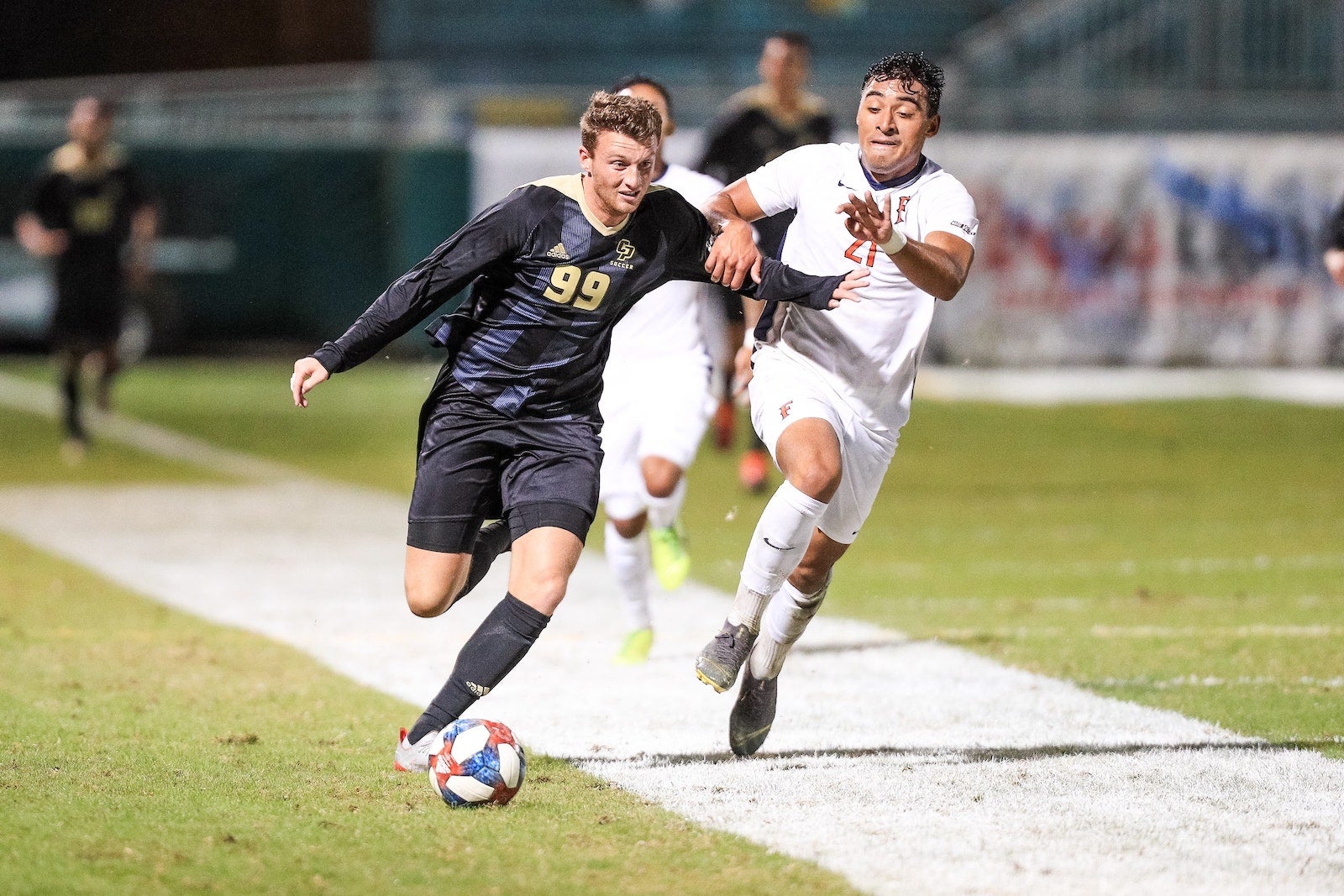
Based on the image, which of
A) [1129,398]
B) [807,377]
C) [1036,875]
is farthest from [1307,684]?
[1129,398]

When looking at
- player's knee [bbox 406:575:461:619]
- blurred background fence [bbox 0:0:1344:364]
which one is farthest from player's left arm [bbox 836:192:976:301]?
blurred background fence [bbox 0:0:1344:364]

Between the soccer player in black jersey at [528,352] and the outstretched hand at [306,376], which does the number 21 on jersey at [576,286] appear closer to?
the soccer player in black jersey at [528,352]

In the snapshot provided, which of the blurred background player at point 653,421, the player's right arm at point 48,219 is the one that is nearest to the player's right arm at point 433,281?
the blurred background player at point 653,421

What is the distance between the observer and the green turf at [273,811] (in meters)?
4.43

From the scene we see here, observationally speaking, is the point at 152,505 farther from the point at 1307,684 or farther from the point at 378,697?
the point at 1307,684

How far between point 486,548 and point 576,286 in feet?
2.94

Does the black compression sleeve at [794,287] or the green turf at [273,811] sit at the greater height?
the black compression sleeve at [794,287]

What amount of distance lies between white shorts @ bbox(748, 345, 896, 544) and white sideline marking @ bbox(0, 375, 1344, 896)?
71cm

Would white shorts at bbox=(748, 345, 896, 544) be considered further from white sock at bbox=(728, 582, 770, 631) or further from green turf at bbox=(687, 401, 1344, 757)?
green turf at bbox=(687, 401, 1344, 757)

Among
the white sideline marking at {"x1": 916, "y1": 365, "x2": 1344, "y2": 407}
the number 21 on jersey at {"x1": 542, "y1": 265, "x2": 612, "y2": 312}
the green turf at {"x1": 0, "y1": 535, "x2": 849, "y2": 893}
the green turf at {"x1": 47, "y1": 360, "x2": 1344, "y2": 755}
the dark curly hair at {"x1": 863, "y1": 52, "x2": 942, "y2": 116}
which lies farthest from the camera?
the white sideline marking at {"x1": 916, "y1": 365, "x2": 1344, "y2": 407}

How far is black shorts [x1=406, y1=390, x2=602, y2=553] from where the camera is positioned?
223 inches

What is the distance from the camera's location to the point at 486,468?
5746 mm

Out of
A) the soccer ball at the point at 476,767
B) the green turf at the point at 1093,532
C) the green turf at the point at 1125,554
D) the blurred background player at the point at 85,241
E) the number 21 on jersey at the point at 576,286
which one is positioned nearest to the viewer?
the soccer ball at the point at 476,767

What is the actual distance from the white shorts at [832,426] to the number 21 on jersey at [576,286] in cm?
79
